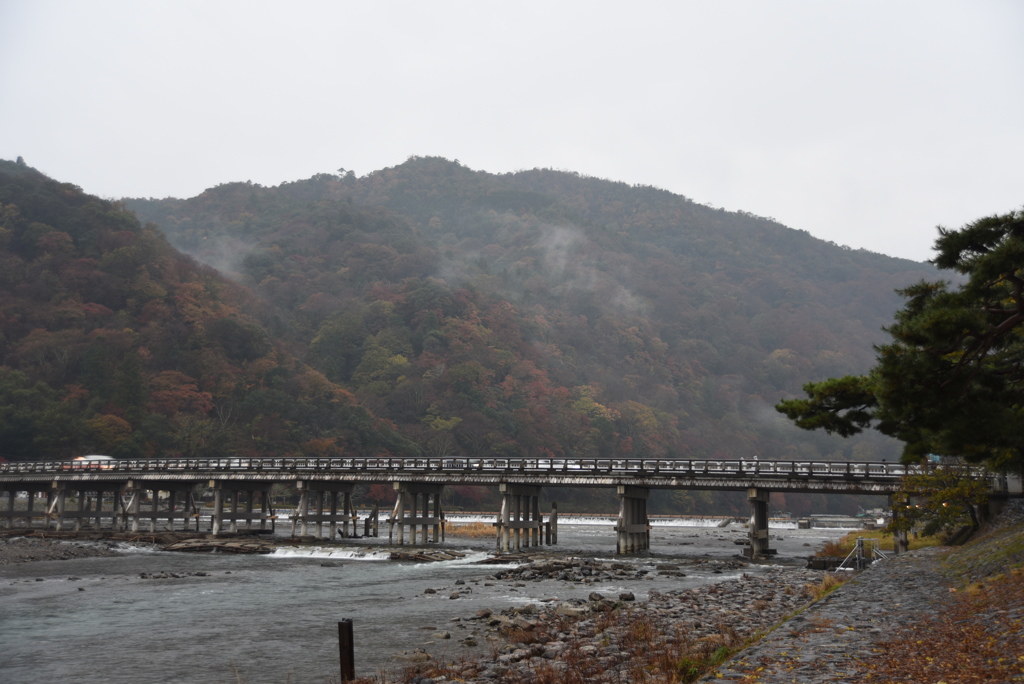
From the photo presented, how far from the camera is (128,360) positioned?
92.4 metres

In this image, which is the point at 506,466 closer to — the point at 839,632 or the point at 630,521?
the point at 630,521

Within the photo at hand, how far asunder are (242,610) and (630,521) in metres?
24.1

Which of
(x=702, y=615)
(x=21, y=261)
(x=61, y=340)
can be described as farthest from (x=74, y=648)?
(x=21, y=261)

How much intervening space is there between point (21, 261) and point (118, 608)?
93.4 meters

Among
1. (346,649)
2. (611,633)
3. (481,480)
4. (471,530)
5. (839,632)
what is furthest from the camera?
(471,530)

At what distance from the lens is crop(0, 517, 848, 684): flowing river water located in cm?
1736

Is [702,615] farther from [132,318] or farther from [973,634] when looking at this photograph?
[132,318]

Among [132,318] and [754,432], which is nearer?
[132,318]

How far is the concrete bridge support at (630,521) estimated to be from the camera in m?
43.2

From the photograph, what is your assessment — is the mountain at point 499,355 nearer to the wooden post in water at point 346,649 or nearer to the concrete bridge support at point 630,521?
the concrete bridge support at point 630,521

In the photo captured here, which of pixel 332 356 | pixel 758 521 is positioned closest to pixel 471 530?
pixel 758 521

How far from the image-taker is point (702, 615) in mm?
20906

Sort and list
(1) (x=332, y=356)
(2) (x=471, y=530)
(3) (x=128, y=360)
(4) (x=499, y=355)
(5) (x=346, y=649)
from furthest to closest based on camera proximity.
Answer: (4) (x=499, y=355) → (1) (x=332, y=356) → (3) (x=128, y=360) → (2) (x=471, y=530) → (5) (x=346, y=649)

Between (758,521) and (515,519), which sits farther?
(515,519)
